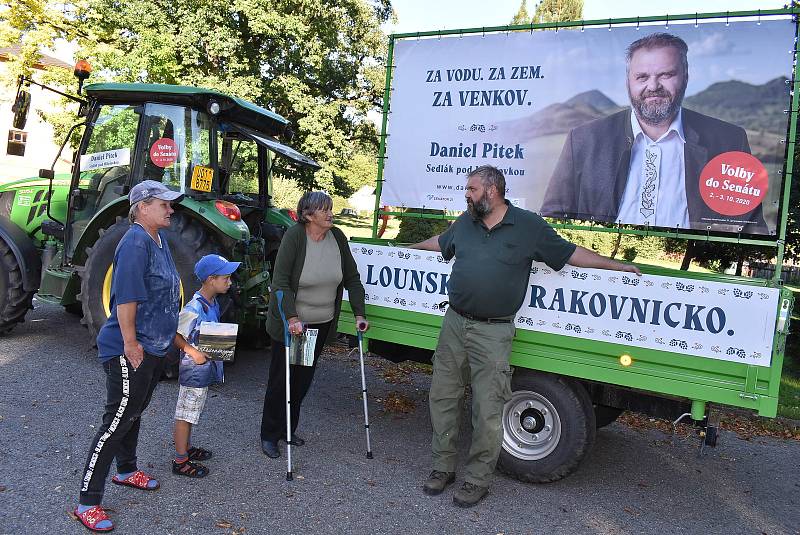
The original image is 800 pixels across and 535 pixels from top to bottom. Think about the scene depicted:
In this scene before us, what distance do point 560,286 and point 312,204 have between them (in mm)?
1730

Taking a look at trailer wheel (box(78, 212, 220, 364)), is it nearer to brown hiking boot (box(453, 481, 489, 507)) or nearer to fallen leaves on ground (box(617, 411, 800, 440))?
brown hiking boot (box(453, 481, 489, 507))

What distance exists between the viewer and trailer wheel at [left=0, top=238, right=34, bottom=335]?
638 cm

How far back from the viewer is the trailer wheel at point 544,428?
13.1 feet

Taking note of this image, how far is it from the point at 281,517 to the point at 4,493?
1.51m

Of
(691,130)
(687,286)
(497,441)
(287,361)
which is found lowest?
A: (497,441)

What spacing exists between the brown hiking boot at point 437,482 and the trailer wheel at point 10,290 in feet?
15.7

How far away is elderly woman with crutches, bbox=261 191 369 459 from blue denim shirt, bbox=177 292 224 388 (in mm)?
517

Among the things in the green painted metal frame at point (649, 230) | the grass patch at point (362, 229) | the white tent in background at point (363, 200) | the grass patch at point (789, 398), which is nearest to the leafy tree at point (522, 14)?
the grass patch at point (362, 229)

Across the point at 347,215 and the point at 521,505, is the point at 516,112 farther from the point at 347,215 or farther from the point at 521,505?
the point at 347,215

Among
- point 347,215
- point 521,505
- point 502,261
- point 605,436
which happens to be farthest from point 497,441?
point 347,215

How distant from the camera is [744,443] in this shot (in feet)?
18.3

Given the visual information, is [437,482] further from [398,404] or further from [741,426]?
[741,426]

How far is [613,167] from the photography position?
518 centimetres

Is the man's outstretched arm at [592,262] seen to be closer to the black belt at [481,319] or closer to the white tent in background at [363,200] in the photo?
the black belt at [481,319]
